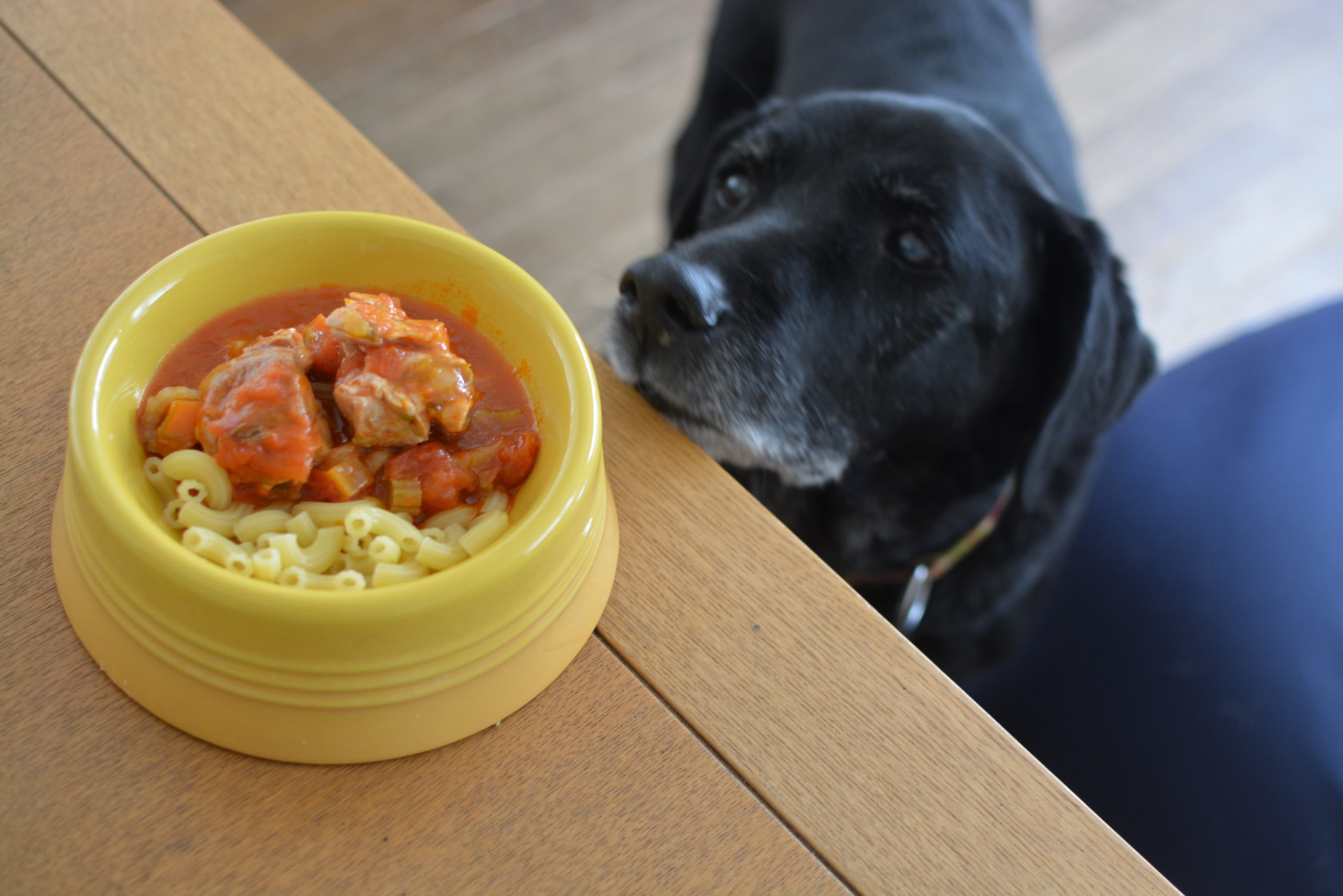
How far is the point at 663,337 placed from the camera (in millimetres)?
932

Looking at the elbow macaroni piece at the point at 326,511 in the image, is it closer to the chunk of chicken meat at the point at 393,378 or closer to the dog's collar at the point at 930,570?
the chunk of chicken meat at the point at 393,378

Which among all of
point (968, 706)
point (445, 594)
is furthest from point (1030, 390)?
point (445, 594)

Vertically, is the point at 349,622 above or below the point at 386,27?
above

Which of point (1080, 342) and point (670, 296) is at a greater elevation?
point (670, 296)

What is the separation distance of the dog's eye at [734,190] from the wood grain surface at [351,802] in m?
0.71

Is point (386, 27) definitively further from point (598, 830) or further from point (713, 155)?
point (598, 830)

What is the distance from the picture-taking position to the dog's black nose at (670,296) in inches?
36.3

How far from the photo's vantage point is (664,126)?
2469 mm

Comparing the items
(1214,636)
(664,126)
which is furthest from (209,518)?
(664,126)

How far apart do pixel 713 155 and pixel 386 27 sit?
62.9 inches

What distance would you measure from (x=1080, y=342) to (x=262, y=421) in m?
0.88

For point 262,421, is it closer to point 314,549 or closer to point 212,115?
point 314,549

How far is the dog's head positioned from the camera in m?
0.98

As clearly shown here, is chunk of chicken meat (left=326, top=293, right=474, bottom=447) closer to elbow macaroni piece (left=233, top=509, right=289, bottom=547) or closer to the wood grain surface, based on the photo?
elbow macaroni piece (left=233, top=509, right=289, bottom=547)
